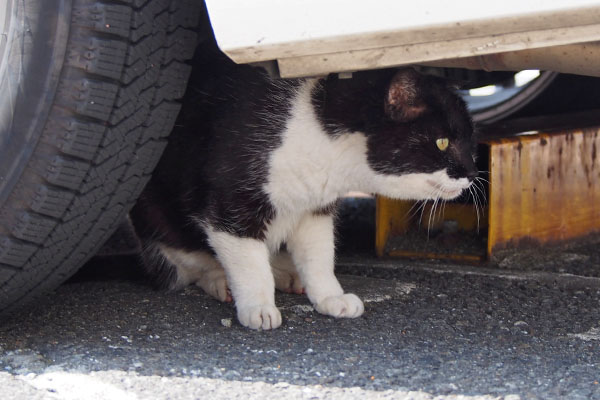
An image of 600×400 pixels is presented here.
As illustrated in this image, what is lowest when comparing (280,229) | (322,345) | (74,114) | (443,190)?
(322,345)

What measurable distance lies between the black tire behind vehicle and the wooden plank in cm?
135

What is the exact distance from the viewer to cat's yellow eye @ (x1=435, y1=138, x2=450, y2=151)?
2168 millimetres

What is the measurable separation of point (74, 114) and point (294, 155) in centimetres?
66

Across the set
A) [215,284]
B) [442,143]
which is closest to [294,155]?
[442,143]

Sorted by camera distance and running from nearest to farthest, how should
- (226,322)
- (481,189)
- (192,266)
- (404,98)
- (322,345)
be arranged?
(322,345)
(404,98)
(226,322)
(192,266)
(481,189)

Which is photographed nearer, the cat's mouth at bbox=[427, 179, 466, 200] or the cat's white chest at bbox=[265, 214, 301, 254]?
the cat's mouth at bbox=[427, 179, 466, 200]

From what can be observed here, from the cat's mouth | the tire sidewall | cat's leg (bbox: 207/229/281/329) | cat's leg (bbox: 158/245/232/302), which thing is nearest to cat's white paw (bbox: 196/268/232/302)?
cat's leg (bbox: 158/245/232/302)

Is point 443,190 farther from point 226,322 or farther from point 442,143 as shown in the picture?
point 226,322

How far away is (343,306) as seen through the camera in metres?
2.21

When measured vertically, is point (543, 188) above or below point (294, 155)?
below

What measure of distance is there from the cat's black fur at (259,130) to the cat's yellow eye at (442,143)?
0.5 inches

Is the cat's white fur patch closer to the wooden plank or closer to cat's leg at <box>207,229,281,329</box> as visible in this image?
cat's leg at <box>207,229,281,329</box>

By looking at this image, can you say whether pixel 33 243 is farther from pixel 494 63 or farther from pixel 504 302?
pixel 504 302

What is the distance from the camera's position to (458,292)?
2432 mm
